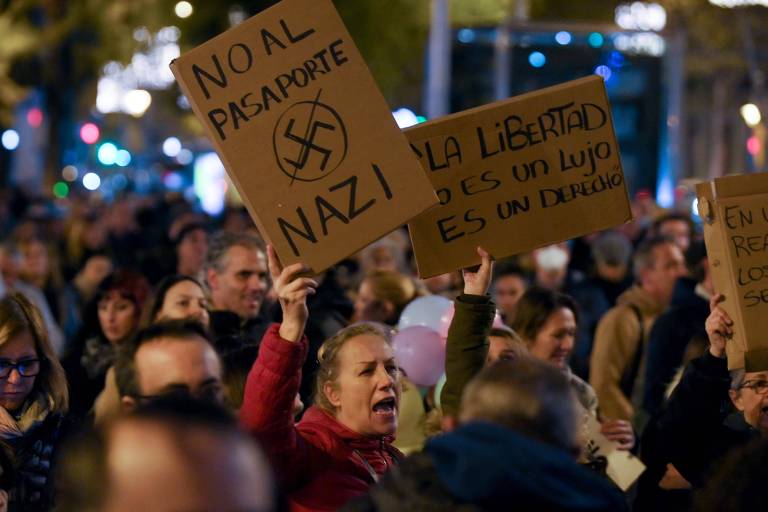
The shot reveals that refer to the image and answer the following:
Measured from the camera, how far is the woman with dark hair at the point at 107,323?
298 inches

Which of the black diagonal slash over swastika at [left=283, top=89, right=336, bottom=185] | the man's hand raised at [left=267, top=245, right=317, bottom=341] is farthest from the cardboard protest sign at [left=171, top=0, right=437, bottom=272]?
the man's hand raised at [left=267, top=245, right=317, bottom=341]

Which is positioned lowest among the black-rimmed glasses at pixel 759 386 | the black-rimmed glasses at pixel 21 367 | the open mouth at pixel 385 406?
the black-rimmed glasses at pixel 759 386

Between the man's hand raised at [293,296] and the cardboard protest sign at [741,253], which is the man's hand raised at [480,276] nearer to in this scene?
the man's hand raised at [293,296]

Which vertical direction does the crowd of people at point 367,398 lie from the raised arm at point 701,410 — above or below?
above

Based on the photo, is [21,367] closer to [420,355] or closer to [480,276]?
[480,276]

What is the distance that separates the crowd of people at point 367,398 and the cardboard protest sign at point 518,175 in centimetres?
16

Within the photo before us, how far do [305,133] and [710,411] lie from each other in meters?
1.73

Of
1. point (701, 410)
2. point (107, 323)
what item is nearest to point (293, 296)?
point (701, 410)

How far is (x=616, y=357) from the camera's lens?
28.3 feet

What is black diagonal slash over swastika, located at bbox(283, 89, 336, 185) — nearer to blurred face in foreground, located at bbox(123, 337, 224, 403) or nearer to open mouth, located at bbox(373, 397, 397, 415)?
open mouth, located at bbox(373, 397, 397, 415)

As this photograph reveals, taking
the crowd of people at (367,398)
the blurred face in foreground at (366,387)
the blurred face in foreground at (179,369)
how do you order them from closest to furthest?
the crowd of people at (367,398) < the blurred face in foreground at (179,369) < the blurred face in foreground at (366,387)

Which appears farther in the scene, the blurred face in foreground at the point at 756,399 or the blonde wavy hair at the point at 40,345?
the blurred face in foreground at the point at 756,399

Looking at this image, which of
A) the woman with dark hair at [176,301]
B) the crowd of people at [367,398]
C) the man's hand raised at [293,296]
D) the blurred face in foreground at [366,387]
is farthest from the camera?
the woman with dark hair at [176,301]

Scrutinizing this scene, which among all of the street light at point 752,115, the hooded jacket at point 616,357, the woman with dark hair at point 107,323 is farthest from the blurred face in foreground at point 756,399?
the street light at point 752,115
